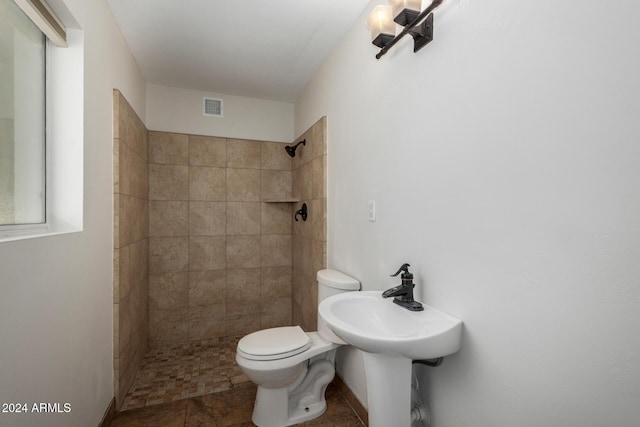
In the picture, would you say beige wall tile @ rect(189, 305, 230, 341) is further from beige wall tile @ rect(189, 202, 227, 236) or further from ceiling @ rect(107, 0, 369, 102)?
ceiling @ rect(107, 0, 369, 102)

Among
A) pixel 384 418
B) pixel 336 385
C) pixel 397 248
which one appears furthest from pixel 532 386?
pixel 336 385

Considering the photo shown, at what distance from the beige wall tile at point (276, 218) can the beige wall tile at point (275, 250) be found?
0.21 feet

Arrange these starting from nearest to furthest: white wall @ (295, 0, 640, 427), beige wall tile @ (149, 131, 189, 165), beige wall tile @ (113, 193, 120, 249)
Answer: white wall @ (295, 0, 640, 427) → beige wall tile @ (113, 193, 120, 249) → beige wall tile @ (149, 131, 189, 165)

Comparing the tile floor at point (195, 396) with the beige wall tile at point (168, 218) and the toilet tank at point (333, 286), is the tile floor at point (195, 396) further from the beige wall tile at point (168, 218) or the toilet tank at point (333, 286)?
the beige wall tile at point (168, 218)

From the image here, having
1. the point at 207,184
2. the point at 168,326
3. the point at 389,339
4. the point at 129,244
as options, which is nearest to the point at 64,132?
the point at 129,244

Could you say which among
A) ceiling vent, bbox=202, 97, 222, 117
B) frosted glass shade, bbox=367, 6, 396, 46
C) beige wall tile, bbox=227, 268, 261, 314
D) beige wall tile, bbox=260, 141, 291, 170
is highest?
ceiling vent, bbox=202, 97, 222, 117

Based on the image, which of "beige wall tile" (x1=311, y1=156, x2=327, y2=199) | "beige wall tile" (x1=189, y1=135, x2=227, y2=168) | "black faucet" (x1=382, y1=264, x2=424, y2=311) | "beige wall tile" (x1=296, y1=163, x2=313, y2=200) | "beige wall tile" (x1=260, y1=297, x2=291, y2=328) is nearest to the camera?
"black faucet" (x1=382, y1=264, x2=424, y2=311)

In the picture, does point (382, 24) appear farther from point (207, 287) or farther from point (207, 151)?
point (207, 287)

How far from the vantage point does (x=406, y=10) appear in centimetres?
113

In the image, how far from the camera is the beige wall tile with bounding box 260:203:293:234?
303 cm

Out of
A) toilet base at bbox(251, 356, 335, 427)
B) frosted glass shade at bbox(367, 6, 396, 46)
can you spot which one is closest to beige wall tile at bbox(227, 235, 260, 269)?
toilet base at bbox(251, 356, 335, 427)

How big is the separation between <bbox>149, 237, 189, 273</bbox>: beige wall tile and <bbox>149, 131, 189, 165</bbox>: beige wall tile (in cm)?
73

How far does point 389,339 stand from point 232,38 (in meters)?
2.08

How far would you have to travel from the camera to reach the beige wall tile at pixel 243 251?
292 cm
